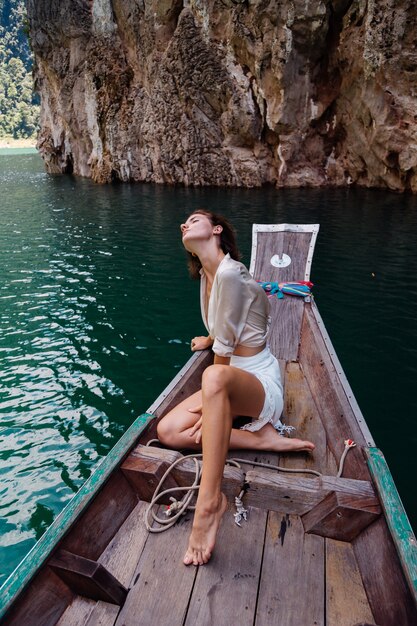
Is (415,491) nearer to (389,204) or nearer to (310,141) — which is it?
(389,204)

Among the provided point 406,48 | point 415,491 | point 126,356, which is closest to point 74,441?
point 126,356

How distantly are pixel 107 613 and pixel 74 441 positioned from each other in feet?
10.3

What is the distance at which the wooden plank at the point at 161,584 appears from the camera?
202 cm

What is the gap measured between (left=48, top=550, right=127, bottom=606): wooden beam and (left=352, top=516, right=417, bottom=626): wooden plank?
132 cm

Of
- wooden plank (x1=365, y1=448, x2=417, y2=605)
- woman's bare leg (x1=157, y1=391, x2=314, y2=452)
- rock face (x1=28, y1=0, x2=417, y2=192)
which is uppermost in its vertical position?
rock face (x1=28, y1=0, x2=417, y2=192)

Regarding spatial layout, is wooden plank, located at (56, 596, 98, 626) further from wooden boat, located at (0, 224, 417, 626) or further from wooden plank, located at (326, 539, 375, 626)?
wooden plank, located at (326, 539, 375, 626)

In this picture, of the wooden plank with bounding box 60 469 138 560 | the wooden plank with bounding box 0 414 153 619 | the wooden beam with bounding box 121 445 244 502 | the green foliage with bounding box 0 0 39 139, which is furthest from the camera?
the green foliage with bounding box 0 0 39 139

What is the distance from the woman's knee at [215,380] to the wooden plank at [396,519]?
3.59ft

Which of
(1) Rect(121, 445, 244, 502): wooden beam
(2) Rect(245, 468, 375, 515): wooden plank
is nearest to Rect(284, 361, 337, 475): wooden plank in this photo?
(2) Rect(245, 468, 375, 515): wooden plank

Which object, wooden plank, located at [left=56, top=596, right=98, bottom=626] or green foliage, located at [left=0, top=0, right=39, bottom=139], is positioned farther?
green foliage, located at [left=0, top=0, right=39, bottom=139]

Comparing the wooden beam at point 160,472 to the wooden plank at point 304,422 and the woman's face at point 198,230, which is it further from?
the woman's face at point 198,230

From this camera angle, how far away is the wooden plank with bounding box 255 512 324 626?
201cm

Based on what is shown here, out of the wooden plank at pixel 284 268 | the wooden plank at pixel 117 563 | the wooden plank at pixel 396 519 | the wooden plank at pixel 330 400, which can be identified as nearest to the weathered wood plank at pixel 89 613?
the wooden plank at pixel 117 563

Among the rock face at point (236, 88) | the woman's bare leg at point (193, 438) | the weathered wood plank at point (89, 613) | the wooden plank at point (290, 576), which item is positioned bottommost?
the weathered wood plank at point (89, 613)
